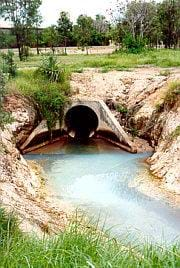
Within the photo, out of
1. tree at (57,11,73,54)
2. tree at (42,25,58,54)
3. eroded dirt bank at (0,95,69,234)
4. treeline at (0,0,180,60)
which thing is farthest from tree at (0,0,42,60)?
eroded dirt bank at (0,95,69,234)

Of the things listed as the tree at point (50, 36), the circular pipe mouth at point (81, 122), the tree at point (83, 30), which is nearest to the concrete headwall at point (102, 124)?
the circular pipe mouth at point (81, 122)

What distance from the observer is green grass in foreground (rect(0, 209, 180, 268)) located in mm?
3779

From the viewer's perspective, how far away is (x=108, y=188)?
40.5ft

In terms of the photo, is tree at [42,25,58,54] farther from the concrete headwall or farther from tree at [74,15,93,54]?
the concrete headwall

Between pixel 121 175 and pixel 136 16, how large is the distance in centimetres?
1902

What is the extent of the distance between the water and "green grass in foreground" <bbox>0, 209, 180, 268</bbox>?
3.18 metres

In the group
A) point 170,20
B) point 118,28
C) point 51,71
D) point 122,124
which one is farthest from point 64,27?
point 122,124

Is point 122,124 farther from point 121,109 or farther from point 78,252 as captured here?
point 78,252

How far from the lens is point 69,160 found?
15336 millimetres

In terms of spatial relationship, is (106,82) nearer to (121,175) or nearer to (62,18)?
(121,175)

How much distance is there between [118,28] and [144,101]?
13.5m

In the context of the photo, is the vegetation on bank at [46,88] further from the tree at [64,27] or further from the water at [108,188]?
the tree at [64,27]

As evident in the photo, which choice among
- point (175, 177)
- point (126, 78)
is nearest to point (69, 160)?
point (175, 177)

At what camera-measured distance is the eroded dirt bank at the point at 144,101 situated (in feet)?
48.7
